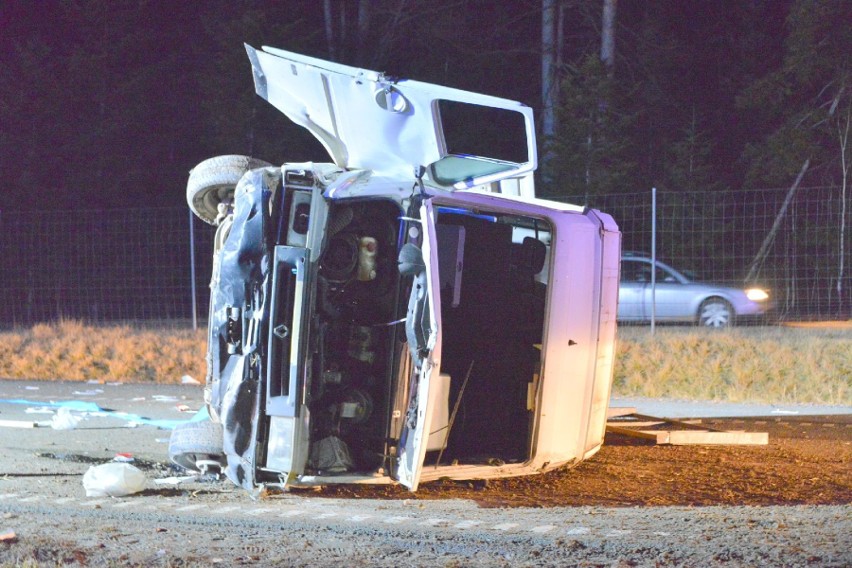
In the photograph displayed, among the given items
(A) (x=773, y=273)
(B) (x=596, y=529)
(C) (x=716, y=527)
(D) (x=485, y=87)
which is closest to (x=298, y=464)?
(B) (x=596, y=529)

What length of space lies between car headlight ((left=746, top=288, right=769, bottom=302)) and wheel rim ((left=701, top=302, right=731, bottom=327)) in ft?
1.26

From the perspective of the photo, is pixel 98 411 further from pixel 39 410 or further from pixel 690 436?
pixel 690 436

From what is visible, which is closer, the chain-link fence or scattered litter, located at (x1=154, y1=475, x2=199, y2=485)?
scattered litter, located at (x1=154, y1=475, x2=199, y2=485)

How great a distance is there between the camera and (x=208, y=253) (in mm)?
19781

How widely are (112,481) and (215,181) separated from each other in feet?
6.89

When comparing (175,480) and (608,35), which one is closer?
(175,480)

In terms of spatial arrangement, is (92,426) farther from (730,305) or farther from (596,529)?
(730,305)

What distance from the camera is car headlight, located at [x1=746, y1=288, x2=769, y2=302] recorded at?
1647cm

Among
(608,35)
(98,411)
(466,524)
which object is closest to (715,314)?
(98,411)

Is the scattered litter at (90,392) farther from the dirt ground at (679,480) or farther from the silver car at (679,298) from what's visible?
the silver car at (679,298)

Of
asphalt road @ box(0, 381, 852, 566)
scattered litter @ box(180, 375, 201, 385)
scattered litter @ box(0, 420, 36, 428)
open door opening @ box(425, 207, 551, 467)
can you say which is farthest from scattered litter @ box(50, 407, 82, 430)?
open door opening @ box(425, 207, 551, 467)

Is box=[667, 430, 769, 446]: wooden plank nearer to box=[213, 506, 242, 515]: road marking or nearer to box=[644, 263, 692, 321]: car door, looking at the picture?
box=[213, 506, 242, 515]: road marking

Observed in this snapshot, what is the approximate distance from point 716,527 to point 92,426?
575 cm

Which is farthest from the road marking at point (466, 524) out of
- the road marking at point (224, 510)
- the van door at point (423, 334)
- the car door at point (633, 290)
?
the car door at point (633, 290)
